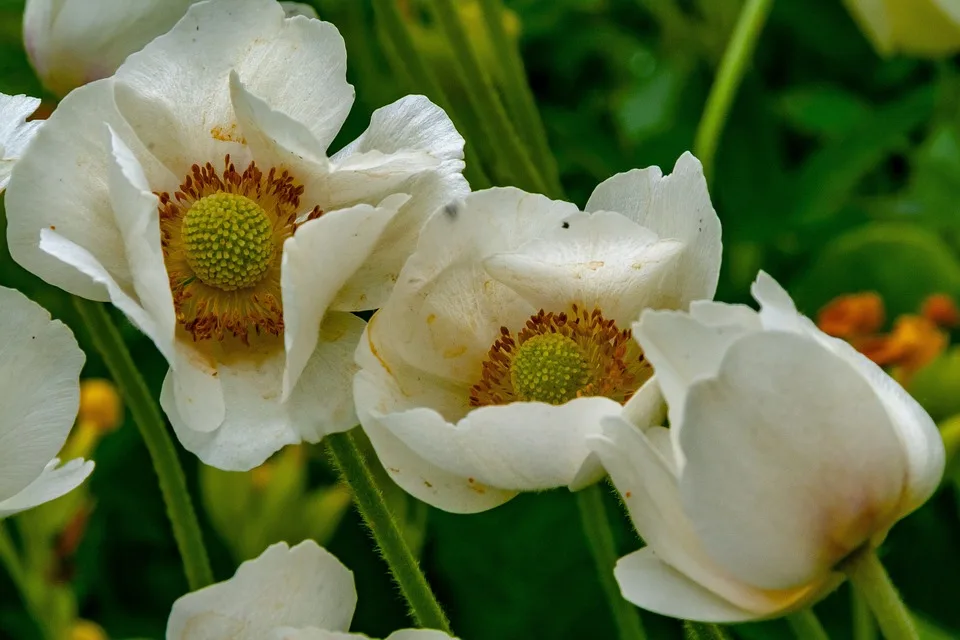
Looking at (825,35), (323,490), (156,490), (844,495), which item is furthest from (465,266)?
(825,35)

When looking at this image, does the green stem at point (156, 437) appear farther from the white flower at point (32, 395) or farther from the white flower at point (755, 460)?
the white flower at point (755, 460)

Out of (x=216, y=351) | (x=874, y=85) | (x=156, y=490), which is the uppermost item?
(x=216, y=351)

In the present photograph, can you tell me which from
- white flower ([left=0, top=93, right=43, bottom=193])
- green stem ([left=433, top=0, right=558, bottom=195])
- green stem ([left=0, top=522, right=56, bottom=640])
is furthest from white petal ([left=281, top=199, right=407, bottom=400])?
green stem ([left=0, top=522, right=56, bottom=640])

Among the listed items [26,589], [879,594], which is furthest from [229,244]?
[26,589]

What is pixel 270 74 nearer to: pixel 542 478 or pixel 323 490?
pixel 542 478

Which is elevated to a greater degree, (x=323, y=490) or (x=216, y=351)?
(x=216, y=351)

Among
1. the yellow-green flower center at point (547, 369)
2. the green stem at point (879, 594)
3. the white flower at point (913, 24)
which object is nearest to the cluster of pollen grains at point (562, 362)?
the yellow-green flower center at point (547, 369)

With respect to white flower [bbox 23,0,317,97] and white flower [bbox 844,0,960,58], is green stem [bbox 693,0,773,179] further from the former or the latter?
white flower [bbox 23,0,317,97]
